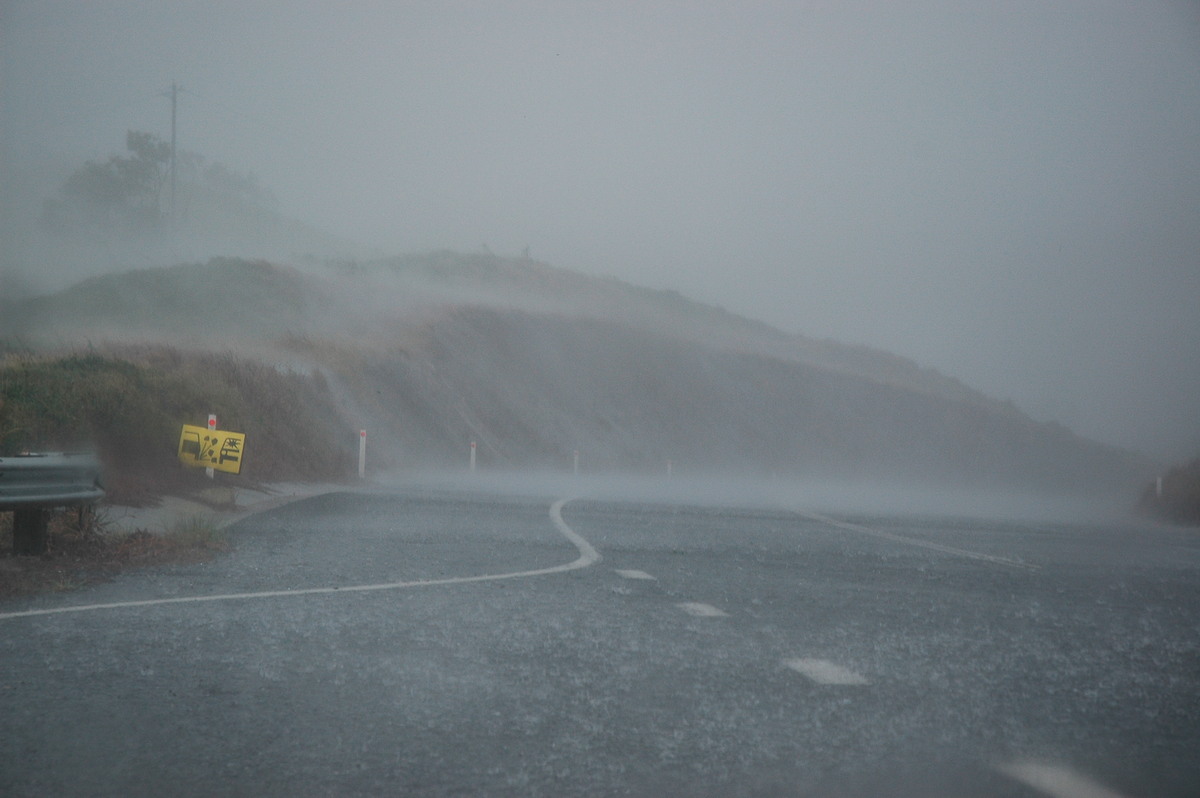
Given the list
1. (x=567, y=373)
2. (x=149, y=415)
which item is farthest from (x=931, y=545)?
(x=567, y=373)

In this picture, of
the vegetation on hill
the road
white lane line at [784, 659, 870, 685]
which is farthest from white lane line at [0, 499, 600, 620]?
the vegetation on hill

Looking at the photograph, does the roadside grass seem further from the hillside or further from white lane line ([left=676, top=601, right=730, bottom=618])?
the hillside

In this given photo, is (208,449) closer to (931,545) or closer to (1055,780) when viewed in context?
(931,545)

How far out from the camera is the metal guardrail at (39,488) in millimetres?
8297

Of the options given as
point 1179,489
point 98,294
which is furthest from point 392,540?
point 98,294

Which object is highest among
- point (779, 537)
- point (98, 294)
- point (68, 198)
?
point (68, 198)

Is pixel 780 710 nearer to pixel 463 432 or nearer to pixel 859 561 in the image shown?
pixel 859 561

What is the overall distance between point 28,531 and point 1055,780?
806 centimetres

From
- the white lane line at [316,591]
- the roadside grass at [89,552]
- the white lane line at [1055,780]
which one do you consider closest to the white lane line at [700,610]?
the white lane line at [316,591]

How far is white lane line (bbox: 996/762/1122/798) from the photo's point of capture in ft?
12.1

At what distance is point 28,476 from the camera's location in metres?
8.45

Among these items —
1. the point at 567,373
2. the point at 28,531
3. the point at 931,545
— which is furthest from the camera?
the point at 567,373

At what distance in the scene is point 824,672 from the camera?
556 cm

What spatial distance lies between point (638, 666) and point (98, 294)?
50.4 metres
